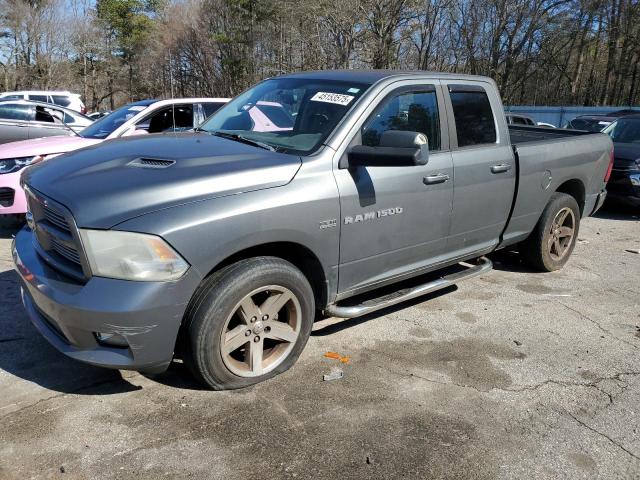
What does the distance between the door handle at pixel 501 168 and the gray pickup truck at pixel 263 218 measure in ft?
0.06

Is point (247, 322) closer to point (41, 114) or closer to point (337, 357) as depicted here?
point (337, 357)

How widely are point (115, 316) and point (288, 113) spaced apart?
6.51 ft

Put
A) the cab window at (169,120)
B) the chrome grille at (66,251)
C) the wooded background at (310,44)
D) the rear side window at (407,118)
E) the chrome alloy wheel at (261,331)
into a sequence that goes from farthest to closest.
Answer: the wooded background at (310,44), the cab window at (169,120), the rear side window at (407,118), the chrome alloy wheel at (261,331), the chrome grille at (66,251)

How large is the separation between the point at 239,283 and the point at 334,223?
2.45ft

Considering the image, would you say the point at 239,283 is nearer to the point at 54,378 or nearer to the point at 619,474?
the point at 54,378

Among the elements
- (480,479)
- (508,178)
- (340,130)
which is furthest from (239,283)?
(508,178)

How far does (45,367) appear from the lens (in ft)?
11.1

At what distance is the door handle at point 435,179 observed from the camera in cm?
384

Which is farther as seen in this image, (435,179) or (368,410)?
(435,179)

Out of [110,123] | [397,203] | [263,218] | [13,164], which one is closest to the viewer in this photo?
[263,218]

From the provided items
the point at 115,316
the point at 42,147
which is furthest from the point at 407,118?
the point at 42,147

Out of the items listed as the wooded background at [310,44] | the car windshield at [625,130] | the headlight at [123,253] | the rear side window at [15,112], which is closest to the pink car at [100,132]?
the headlight at [123,253]

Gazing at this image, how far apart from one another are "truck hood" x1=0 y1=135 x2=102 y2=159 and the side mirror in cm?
406

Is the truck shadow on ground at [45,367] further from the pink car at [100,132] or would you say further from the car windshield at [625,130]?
the car windshield at [625,130]
